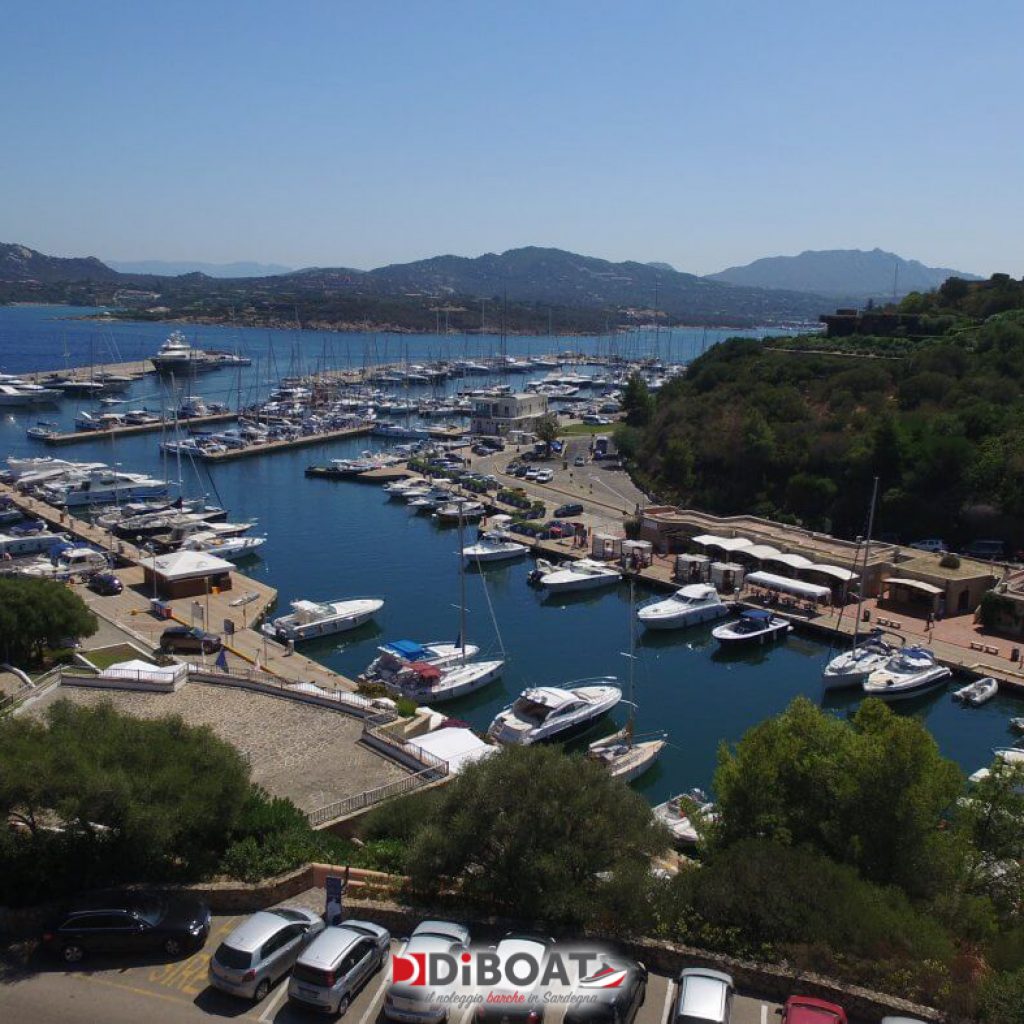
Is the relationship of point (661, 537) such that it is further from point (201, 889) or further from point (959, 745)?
point (201, 889)

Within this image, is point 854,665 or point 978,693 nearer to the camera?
point 978,693


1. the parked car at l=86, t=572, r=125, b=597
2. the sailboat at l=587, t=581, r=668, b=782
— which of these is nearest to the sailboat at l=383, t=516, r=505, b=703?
the sailboat at l=587, t=581, r=668, b=782

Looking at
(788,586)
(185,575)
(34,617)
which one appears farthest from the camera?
(788,586)

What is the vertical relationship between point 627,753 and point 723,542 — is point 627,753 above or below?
below

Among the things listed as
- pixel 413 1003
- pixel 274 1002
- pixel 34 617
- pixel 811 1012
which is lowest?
pixel 34 617

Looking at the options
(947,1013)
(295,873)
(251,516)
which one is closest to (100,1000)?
(295,873)

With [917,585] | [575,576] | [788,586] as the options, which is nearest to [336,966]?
[788,586]

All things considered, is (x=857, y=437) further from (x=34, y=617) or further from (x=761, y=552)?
(x=34, y=617)

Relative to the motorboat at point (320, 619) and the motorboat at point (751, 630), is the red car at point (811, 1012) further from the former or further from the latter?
the motorboat at point (320, 619)

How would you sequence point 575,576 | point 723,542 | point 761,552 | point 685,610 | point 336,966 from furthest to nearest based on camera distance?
point 723,542, point 761,552, point 575,576, point 685,610, point 336,966
